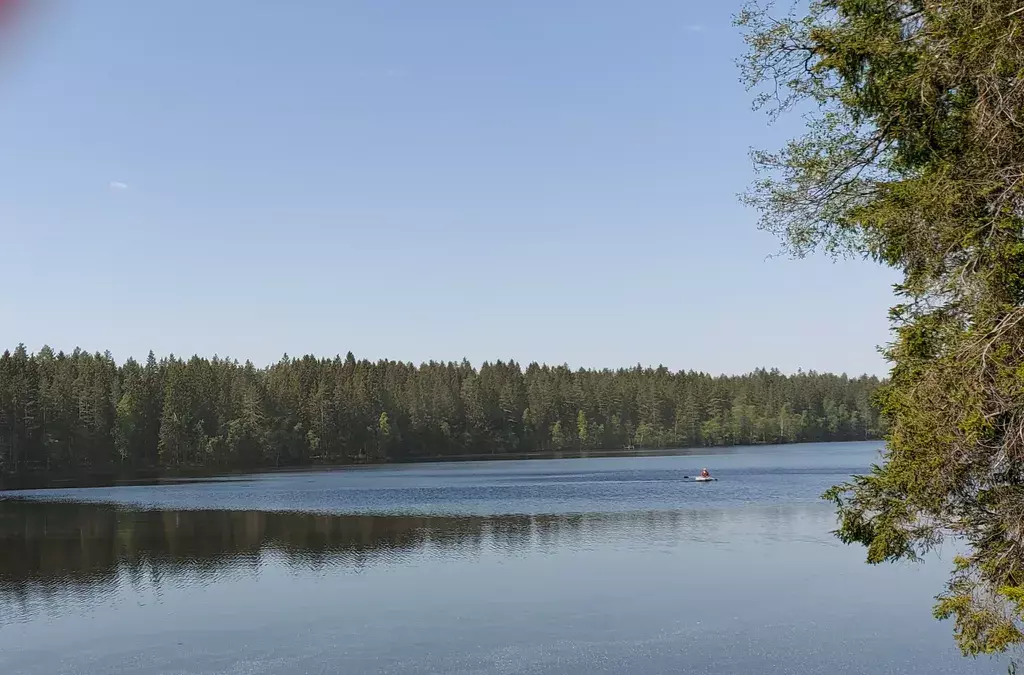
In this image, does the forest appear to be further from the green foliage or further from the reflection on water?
the green foliage

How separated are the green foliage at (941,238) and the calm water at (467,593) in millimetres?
11116

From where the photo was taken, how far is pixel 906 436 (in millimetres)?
13164

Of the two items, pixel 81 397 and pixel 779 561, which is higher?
pixel 81 397

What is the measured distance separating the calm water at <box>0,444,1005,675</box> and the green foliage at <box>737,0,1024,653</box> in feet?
36.5

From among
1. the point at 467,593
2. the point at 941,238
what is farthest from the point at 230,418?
the point at 941,238

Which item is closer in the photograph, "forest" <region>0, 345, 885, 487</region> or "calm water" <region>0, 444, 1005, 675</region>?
"calm water" <region>0, 444, 1005, 675</region>

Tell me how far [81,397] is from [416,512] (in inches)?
3656

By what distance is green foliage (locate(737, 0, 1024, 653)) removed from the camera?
12.2 metres

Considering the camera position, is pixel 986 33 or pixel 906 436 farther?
pixel 906 436

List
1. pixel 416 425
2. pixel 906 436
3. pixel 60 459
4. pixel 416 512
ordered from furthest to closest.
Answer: pixel 416 425 < pixel 60 459 < pixel 416 512 < pixel 906 436

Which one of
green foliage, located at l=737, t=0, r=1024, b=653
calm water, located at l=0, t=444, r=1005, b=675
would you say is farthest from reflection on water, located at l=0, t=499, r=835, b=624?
green foliage, located at l=737, t=0, r=1024, b=653

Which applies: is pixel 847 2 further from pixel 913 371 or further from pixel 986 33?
pixel 913 371

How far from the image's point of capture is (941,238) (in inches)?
518

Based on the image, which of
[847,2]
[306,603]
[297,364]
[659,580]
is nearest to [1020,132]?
[847,2]
